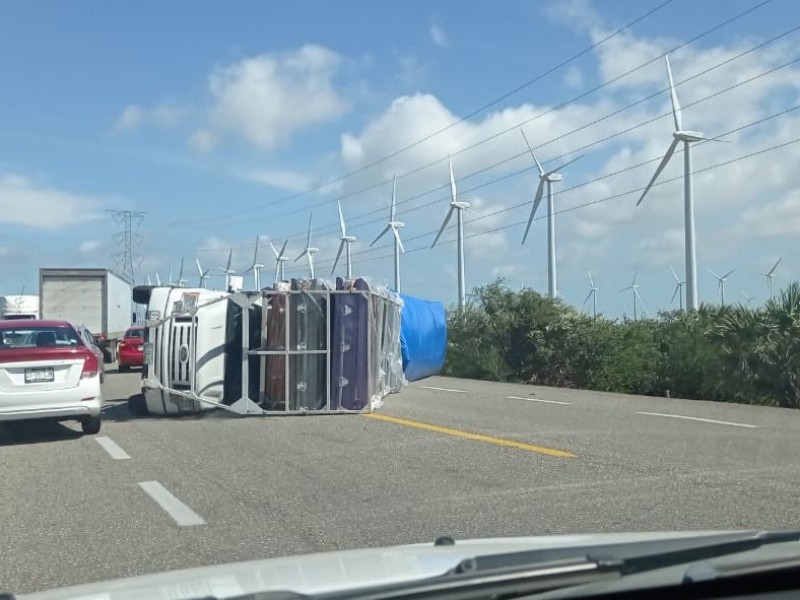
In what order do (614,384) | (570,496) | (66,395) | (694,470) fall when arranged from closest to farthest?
1. (570,496)
2. (694,470)
3. (66,395)
4. (614,384)

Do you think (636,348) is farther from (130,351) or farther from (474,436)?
(130,351)

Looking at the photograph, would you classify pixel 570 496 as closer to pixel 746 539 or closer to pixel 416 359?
pixel 746 539

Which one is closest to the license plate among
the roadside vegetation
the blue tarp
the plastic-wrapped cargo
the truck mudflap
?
the truck mudflap

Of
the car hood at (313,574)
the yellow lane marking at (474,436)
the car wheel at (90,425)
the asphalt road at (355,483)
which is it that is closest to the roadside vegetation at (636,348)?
the asphalt road at (355,483)

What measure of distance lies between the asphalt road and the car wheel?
14 cm

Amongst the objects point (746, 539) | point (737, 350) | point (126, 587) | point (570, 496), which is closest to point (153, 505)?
point (570, 496)

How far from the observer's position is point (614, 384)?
24.8 m

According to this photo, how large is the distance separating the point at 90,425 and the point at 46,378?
1.16 meters

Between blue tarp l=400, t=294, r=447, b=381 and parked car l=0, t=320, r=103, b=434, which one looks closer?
parked car l=0, t=320, r=103, b=434

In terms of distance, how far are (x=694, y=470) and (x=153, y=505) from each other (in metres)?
5.39

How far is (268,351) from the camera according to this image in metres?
15.7

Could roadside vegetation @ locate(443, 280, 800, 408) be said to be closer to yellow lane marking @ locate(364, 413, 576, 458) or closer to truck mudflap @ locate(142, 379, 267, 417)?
yellow lane marking @ locate(364, 413, 576, 458)

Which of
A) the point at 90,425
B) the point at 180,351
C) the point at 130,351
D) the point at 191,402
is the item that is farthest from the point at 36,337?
the point at 130,351

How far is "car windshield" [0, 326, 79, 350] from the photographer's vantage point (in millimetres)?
13156
